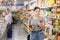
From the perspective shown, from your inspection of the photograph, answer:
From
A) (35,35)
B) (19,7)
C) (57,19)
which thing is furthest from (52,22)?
(19,7)

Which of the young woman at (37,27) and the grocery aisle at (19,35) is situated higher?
the young woman at (37,27)

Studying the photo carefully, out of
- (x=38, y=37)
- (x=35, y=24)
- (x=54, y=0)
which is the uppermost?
(x=54, y=0)

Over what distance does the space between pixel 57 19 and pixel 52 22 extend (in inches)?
11.1

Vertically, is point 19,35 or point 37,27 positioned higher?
point 37,27

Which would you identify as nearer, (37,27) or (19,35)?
(37,27)

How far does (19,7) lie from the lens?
14500 mm

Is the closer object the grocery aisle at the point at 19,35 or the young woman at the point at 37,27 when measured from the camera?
the young woman at the point at 37,27

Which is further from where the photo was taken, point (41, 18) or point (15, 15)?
point (15, 15)

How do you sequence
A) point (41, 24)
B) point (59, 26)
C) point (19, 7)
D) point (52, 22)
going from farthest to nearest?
1. point (19, 7)
2. point (41, 24)
3. point (52, 22)
4. point (59, 26)

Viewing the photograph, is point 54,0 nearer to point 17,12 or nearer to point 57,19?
point 57,19

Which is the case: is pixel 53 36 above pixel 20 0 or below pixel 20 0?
below

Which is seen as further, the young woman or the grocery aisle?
the grocery aisle

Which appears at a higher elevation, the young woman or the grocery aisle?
the young woman

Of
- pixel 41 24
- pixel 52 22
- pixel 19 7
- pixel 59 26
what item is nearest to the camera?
pixel 59 26
